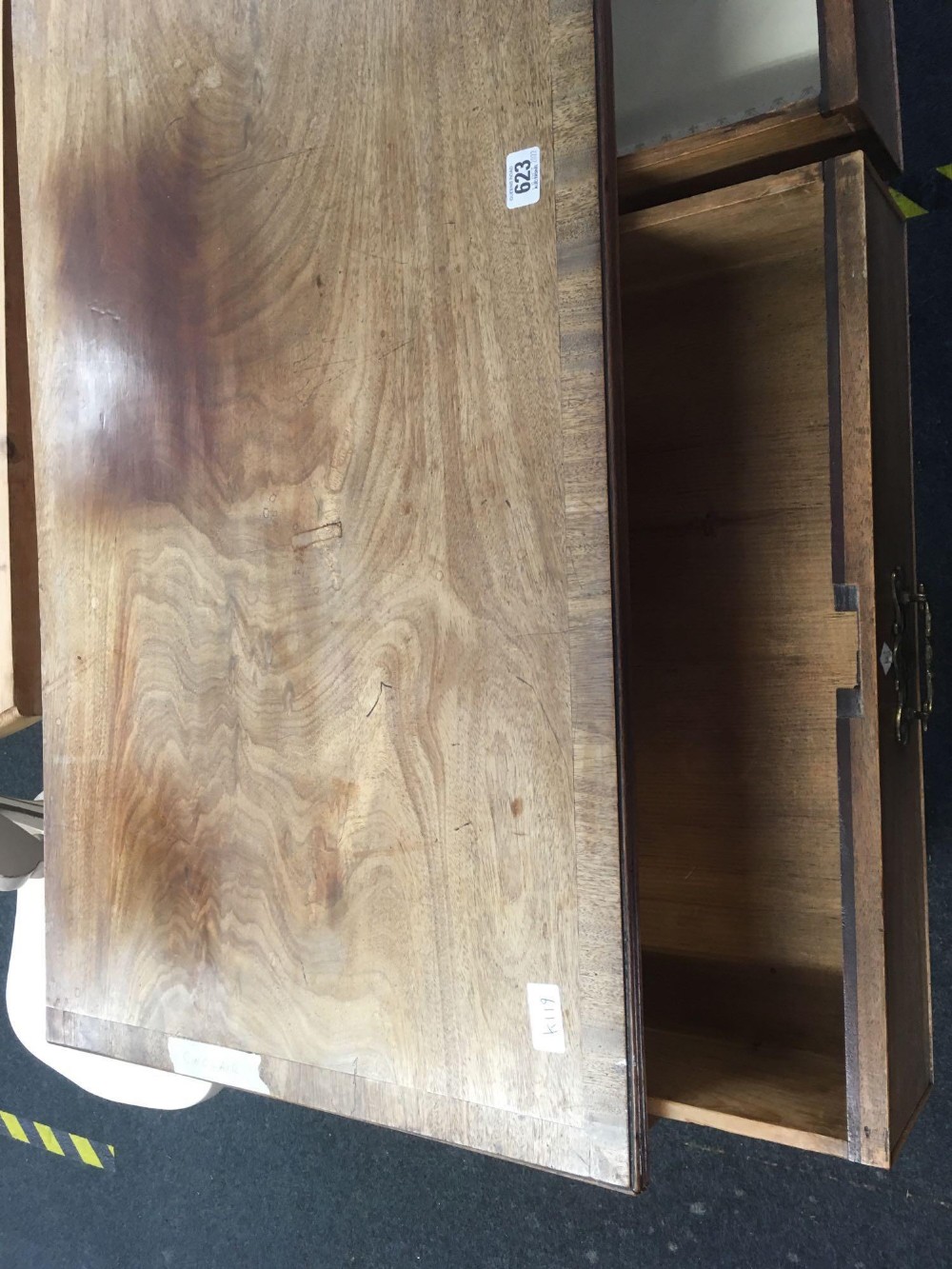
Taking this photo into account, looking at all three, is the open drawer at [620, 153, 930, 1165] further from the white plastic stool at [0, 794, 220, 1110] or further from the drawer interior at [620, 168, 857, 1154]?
the white plastic stool at [0, 794, 220, 1110]

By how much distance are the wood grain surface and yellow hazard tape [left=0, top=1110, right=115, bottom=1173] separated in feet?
3.35

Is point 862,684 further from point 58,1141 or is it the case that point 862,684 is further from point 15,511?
point 58,1141

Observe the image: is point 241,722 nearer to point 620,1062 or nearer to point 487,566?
point 487,566

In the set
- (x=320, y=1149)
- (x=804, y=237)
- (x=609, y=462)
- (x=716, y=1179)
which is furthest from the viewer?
(x=320, y=1149)

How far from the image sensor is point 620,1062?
1.91ft

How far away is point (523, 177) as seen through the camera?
598mm

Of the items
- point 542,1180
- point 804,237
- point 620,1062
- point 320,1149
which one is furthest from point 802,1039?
point 320,1149

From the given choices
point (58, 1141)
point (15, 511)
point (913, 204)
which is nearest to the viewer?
point (15, 511)

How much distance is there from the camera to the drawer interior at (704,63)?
2.47 feet

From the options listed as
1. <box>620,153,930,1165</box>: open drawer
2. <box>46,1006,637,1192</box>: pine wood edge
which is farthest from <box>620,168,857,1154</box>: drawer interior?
<box>46,1006,637,1192</box>: pine wood edge

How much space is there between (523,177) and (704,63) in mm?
313

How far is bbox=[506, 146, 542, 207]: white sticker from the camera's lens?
0.59 meters

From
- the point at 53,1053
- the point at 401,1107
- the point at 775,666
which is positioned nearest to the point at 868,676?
the point at 775,666

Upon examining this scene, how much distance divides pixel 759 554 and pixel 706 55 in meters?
0.45
